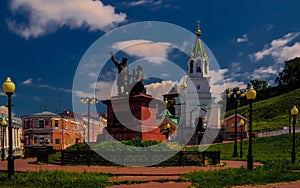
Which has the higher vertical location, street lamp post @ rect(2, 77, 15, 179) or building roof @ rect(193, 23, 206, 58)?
building roof @ rect(193, 23, 206, 58)

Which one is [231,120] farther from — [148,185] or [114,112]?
[148,185]

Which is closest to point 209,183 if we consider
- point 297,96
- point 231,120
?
point 231,120

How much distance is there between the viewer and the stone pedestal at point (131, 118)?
21064 mm

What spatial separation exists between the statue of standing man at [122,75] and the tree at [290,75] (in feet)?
300

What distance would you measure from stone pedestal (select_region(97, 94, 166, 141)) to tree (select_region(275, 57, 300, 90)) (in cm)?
9216

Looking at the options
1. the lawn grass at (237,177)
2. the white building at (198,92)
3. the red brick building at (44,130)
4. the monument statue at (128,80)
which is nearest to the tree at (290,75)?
the white building at (198,92)

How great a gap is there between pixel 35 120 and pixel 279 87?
251 feet

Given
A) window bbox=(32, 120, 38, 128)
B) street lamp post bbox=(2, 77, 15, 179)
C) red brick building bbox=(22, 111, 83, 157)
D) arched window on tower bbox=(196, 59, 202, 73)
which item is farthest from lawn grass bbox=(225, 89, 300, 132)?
→ street lamp post bbox=(2, 77, 15, 179)

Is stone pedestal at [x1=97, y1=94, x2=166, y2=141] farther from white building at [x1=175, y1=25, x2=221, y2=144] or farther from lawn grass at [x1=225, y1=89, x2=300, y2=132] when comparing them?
lawn grass at [x1=225, y1=89, x2=300, y2=132]

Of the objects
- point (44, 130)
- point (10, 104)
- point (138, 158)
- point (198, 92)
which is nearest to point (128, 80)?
point (138, 158)

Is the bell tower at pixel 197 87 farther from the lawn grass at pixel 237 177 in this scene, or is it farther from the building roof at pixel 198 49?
the lawn grass at pixel 237 177

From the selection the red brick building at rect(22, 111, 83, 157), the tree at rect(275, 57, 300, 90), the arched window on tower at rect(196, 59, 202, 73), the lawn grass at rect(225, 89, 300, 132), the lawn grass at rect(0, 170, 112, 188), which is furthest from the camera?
the tree at rect(275, 57, 300, 90)

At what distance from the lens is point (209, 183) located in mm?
11594

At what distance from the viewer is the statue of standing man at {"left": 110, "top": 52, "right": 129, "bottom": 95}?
23.1 m
